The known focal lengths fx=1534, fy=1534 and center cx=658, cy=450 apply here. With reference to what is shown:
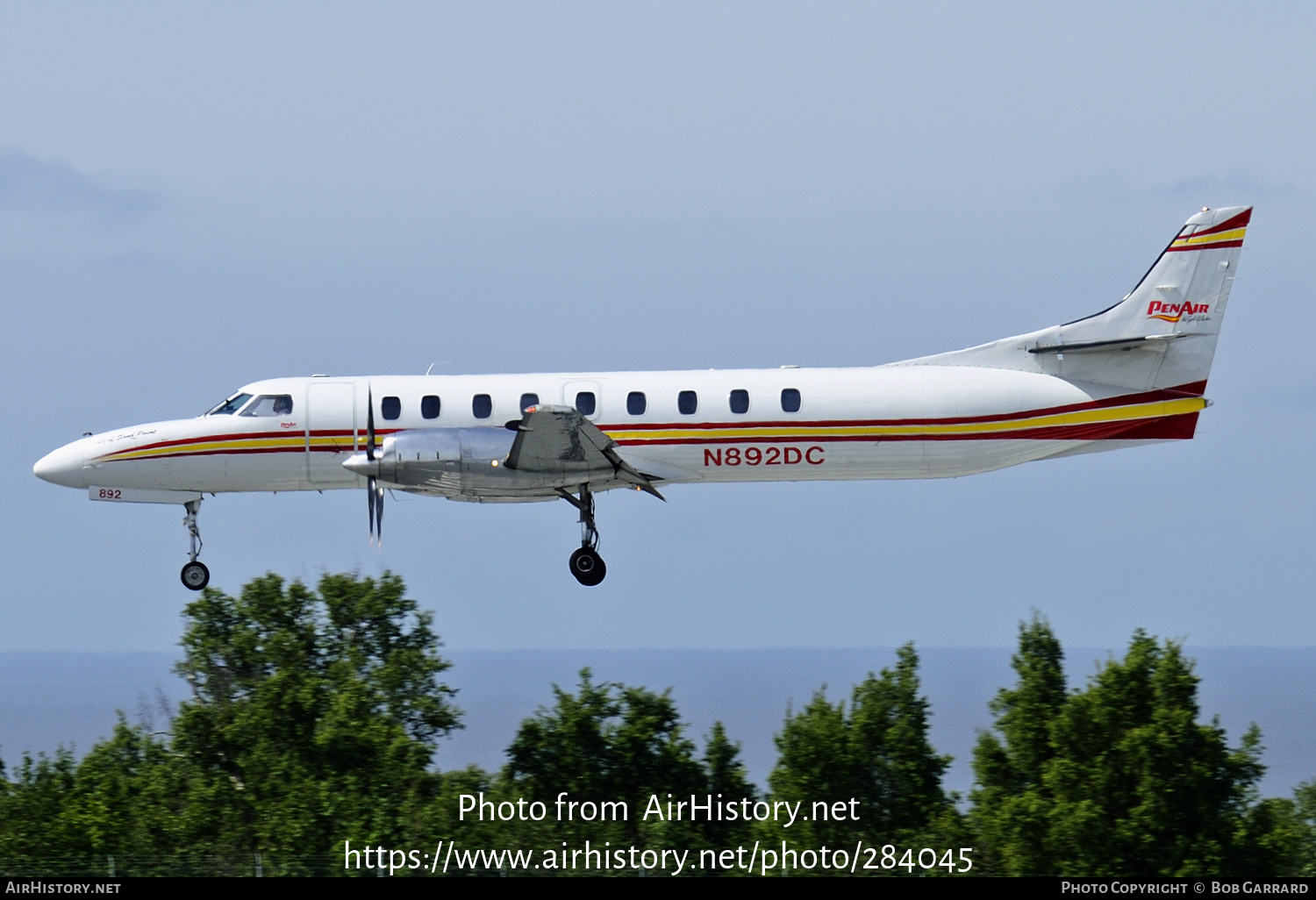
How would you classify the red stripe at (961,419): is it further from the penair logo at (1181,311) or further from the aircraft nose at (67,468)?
the aircraft nose at (67,468)

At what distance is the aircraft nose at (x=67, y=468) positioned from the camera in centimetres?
3011

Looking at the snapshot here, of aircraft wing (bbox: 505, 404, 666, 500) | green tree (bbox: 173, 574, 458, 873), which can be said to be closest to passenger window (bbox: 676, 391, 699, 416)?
aircraft wing (bbox: 505, 404, 666, 500)

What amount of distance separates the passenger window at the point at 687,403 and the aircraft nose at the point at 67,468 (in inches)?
467

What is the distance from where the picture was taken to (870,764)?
179ft

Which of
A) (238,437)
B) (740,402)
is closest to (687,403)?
(740,402)

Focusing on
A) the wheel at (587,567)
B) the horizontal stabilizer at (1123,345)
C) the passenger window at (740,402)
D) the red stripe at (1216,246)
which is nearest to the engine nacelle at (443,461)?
the wheel at (587,567)

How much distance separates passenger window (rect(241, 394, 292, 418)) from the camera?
96.6 feet

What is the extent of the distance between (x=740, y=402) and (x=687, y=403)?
0.97 meters

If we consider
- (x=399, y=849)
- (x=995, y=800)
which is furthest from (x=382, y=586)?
(x=995, y=800)

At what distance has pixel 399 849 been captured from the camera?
4647cm

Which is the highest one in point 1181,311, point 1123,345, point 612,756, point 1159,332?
point 1181,311

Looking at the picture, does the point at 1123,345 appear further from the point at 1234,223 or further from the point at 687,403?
the point at 687,403

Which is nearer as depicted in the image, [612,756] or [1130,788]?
[1130,788]

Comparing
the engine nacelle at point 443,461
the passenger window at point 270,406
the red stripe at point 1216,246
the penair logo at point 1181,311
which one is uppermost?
the red stripe at point 1216,246
